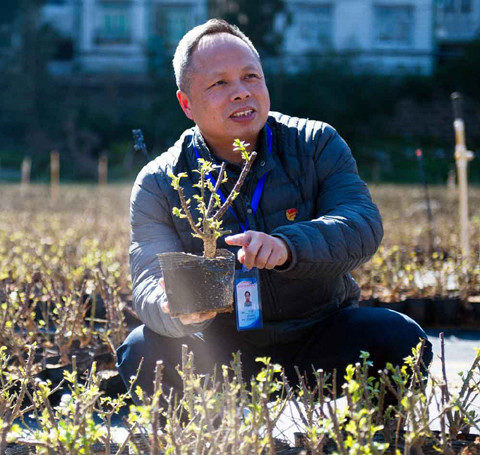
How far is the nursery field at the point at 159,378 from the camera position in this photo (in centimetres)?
219

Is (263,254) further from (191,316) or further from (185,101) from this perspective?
(185,101)

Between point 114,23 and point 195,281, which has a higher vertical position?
point 114,23

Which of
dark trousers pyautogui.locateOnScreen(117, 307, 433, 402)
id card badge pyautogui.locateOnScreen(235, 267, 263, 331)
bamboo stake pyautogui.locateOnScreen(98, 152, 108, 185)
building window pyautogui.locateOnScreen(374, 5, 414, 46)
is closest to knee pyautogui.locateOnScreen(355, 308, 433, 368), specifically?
dark trousers pyautogui.locateOnScreen(117, 307, 433, 402)

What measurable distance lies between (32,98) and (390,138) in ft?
44.9

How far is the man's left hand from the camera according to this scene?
2.62 metres

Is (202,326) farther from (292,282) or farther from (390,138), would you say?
(390,138)

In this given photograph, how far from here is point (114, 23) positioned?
143 feet

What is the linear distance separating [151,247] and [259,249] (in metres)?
0.61

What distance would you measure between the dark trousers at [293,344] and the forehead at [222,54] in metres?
0.85

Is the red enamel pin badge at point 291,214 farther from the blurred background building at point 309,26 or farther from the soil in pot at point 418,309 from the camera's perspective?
the blurred background building at point 309,26

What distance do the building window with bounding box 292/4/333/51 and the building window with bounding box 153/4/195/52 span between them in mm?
4708

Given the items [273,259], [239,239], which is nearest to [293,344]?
[273,259]

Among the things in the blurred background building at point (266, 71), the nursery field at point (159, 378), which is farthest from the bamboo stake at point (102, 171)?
the nursery field at point (159, 378)

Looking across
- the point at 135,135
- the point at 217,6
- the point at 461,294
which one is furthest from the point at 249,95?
the point at 217,6
